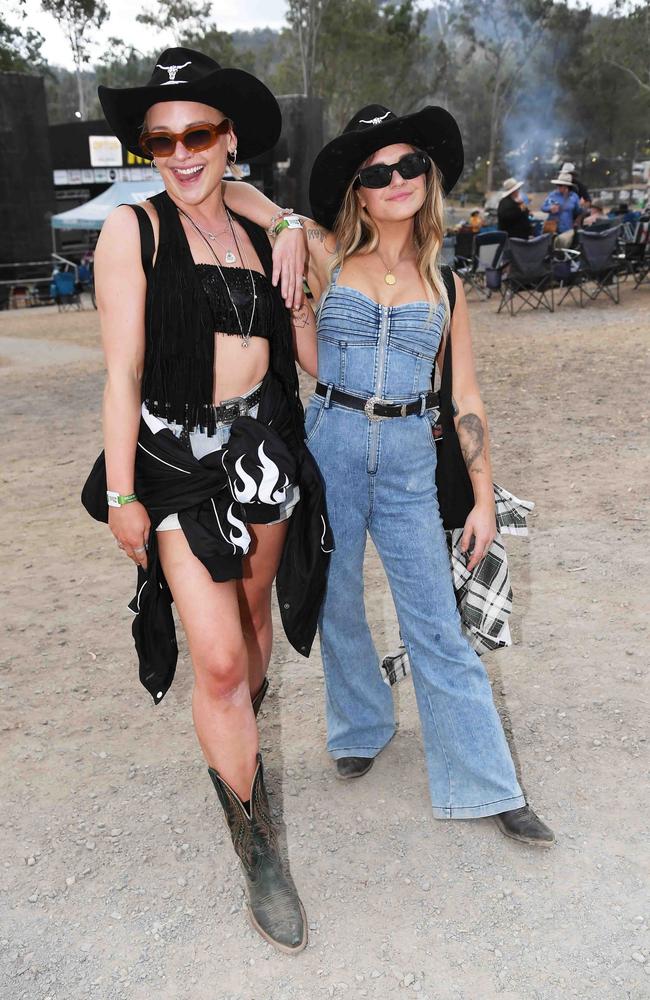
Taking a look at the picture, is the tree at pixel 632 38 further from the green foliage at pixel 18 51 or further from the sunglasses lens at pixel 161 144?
the sunglasses lens at pixel 161 144

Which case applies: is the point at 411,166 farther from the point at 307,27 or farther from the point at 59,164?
the point at 307,27

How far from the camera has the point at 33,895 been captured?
2541mm

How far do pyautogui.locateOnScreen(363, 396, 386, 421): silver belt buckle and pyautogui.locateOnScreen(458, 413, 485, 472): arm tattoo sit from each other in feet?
1.04

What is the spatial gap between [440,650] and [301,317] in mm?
1026

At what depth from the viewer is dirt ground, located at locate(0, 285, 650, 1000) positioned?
2.25 meters

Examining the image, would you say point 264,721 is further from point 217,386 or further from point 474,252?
point 474,252

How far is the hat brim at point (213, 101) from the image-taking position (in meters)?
2.27

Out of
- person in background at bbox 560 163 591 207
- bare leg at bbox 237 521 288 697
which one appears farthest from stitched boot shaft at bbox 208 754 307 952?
person in background at bbox 560 163 591 207

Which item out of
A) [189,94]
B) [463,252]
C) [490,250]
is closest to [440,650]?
[189,94]

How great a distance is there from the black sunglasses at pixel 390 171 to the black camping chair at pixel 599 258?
1065cm

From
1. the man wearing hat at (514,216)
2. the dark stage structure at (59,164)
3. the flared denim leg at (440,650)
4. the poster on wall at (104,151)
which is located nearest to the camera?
the flared denim leg at (440,650)

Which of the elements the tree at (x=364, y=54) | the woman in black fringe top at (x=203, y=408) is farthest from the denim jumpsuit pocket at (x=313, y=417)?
the tree at (x=364, y=54)

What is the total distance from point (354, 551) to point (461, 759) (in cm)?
67

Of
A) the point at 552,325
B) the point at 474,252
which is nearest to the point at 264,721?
the point at 552,325
